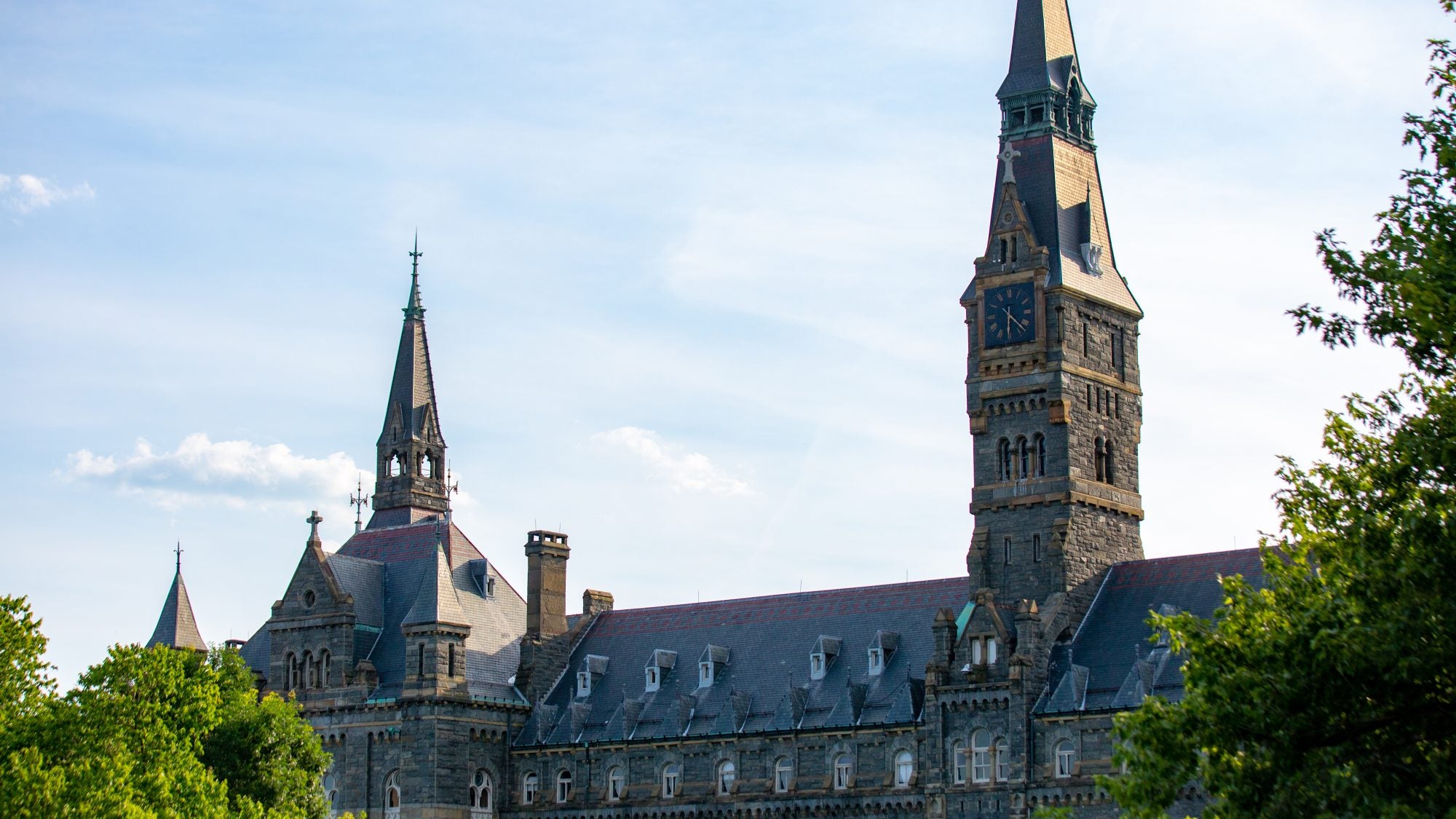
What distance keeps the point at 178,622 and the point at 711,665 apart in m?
37.8

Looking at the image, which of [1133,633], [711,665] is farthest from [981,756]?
[711,665]

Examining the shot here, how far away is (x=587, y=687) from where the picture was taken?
121 metres

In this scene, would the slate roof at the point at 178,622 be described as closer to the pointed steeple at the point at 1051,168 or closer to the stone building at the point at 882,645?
the stone building at the point at 882,645

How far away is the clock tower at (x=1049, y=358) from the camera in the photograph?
106625 mm

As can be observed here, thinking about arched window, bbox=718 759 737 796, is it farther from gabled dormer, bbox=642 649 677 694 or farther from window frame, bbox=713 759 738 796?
gabled dormer, bbox=642 649 677 694

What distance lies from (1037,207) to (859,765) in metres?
28.8

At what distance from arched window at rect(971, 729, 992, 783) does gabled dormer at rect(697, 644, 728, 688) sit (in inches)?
718

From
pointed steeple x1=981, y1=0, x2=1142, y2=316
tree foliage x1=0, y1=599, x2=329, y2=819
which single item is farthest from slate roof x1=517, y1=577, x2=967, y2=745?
tree foliage x1=0, y1=599, x2=329, y2=819

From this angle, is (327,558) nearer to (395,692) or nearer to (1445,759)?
Result: (395,692)

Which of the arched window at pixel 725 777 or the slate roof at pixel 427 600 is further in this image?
the slate roof at pixel 427 600

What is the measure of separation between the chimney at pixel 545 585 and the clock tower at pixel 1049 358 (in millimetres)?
26963

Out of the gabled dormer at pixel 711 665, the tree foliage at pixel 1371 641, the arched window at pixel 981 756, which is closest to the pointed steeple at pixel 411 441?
the gabled dormer at pixel 711 665

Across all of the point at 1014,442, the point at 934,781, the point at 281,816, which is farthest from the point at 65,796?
the point at 1014,442

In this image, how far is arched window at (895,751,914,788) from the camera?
104875mm
